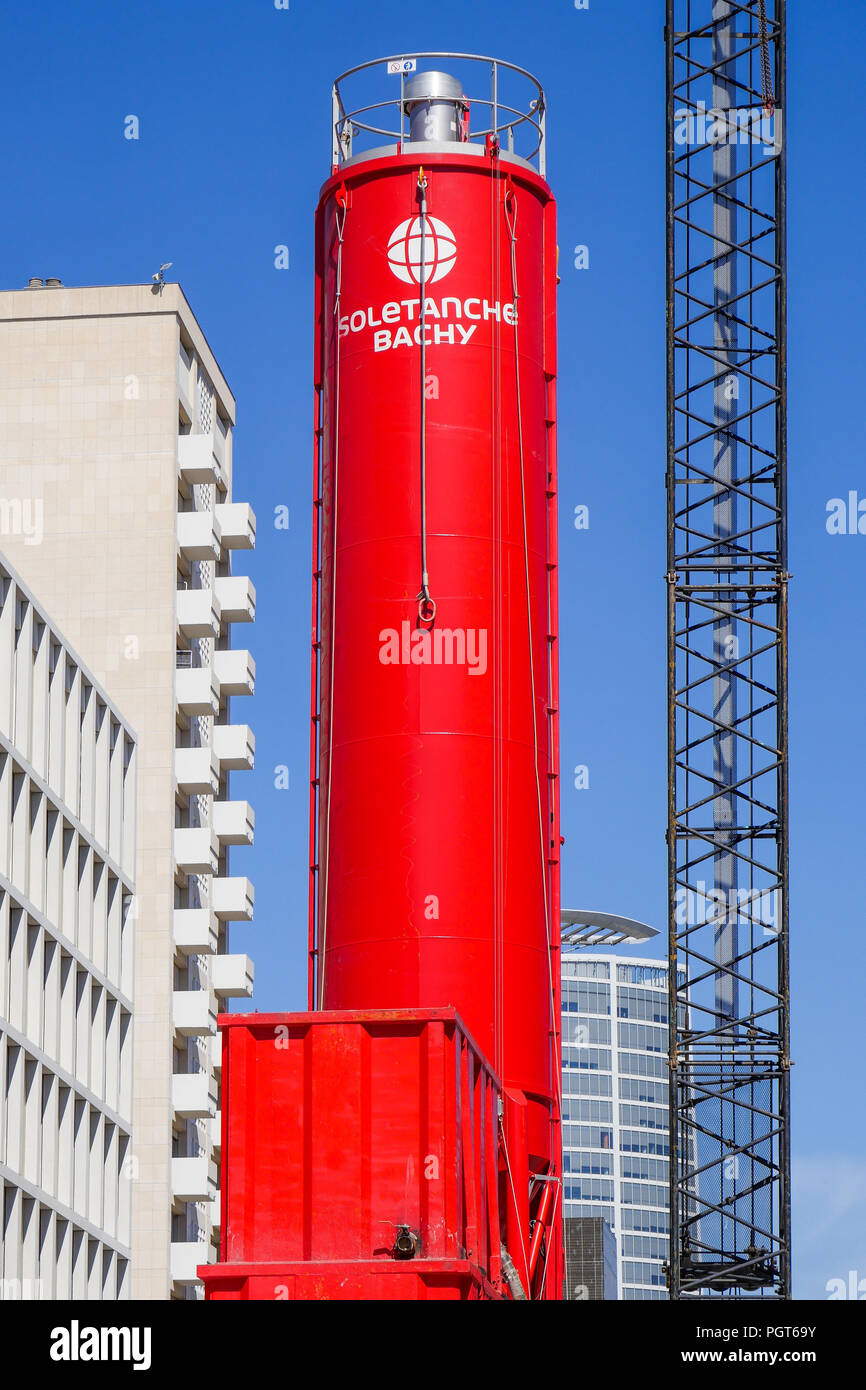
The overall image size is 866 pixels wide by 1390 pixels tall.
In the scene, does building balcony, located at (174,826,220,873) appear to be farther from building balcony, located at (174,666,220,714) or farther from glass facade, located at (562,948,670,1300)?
glass facade, located at (562,948,670,1300)

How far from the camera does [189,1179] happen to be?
65688mm

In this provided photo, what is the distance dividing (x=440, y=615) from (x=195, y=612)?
131ft

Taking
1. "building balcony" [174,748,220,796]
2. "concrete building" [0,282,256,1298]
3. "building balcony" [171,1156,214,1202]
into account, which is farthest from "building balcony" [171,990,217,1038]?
"building balcony" [174,748,220,796]

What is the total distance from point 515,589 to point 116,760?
31.2 m

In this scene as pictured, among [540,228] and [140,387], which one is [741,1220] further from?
[140,387]

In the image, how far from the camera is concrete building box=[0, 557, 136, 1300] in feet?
162

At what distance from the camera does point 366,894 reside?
29906 millimetres

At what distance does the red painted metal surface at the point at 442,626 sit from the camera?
97.6ft

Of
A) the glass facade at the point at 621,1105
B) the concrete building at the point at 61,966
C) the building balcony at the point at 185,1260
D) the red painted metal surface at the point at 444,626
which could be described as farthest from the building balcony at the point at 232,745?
the glass facade at the point at 621,1105

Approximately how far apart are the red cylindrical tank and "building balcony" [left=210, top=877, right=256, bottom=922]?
40.9 metres

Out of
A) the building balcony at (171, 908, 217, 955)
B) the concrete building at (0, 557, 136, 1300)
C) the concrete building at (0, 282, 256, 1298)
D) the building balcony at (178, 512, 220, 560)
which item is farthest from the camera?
the building balcony at (178, 512, 220, 560)

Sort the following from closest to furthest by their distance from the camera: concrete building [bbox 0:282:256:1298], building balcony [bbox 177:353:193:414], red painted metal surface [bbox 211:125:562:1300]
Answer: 1. red painted metal surface [bbox 211:125:562:1300]
2. concrete building [bbox 0:282:256:1298]
3. building balcony [bbox 177:353:193:414]

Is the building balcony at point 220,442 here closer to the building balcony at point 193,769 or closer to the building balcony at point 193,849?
the building balcony at point 193,769
